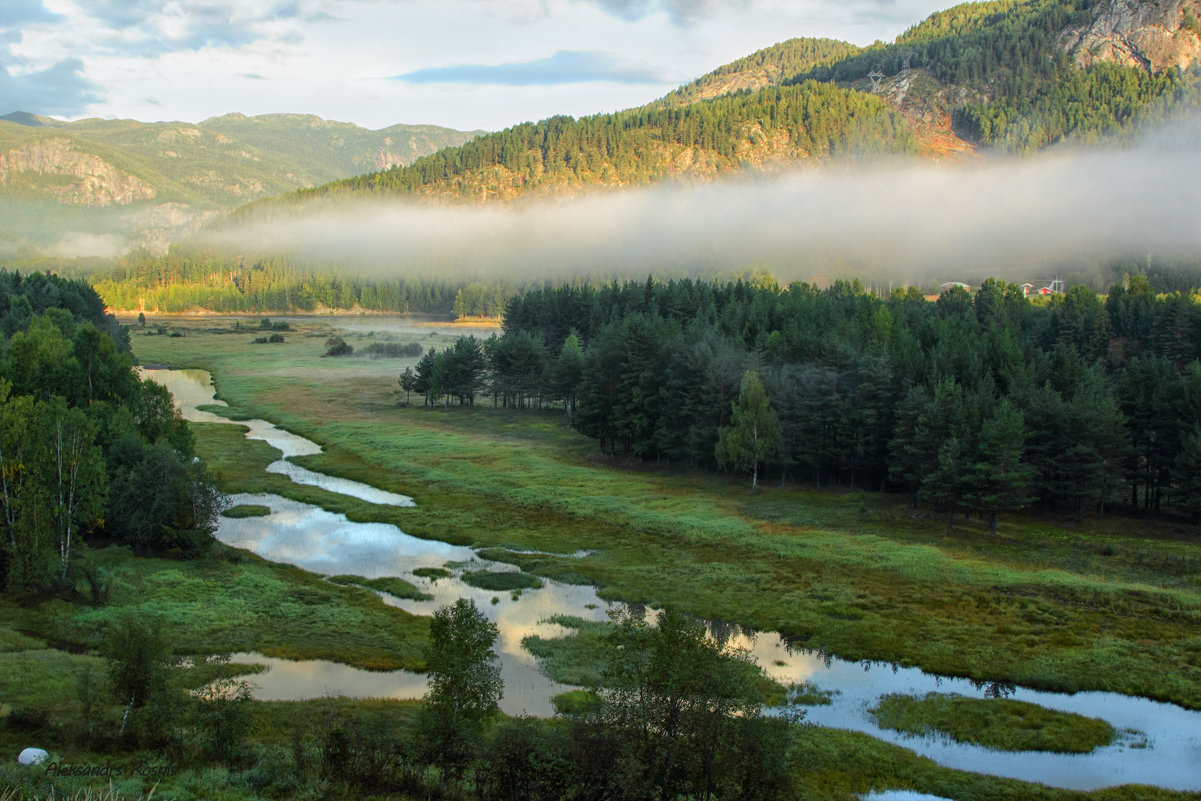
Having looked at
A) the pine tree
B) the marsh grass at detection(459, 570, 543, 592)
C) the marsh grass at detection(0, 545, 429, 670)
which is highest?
the pine tree

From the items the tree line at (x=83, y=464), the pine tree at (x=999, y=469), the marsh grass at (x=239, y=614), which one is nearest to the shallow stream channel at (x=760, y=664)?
the marsh grass at (x=239, y=614)

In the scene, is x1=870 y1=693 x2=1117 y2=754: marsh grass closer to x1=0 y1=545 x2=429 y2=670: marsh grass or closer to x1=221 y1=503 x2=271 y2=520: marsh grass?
x1=0 y1=545 x2=429 y2=670: marsh grass

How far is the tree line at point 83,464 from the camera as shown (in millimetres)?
43938

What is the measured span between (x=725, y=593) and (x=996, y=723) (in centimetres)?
1807

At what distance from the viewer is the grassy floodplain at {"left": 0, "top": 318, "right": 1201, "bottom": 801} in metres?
31.6

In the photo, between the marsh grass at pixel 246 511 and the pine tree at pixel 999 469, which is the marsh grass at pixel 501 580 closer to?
the marsh grass at pixel 246 511

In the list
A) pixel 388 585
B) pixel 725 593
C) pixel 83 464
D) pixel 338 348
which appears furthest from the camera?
pixel 338 348

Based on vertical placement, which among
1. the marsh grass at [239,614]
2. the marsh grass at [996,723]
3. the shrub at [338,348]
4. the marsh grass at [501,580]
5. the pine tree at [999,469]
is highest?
the shrub at [338,348]

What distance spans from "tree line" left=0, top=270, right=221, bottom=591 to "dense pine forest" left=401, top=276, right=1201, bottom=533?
1815 inches

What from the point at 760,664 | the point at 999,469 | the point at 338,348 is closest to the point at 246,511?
the point at 760,664

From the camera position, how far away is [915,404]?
71938 millimetres

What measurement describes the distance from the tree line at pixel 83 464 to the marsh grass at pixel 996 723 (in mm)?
42394

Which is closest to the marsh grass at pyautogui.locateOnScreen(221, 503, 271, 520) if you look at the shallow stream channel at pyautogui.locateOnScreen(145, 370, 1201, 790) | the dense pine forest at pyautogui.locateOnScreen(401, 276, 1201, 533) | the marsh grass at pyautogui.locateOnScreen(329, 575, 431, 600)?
the shallow stream channel at pyautogui.locateOnScreen(145, 370, 1201, 790)

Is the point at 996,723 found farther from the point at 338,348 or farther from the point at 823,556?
the point at 338,348
